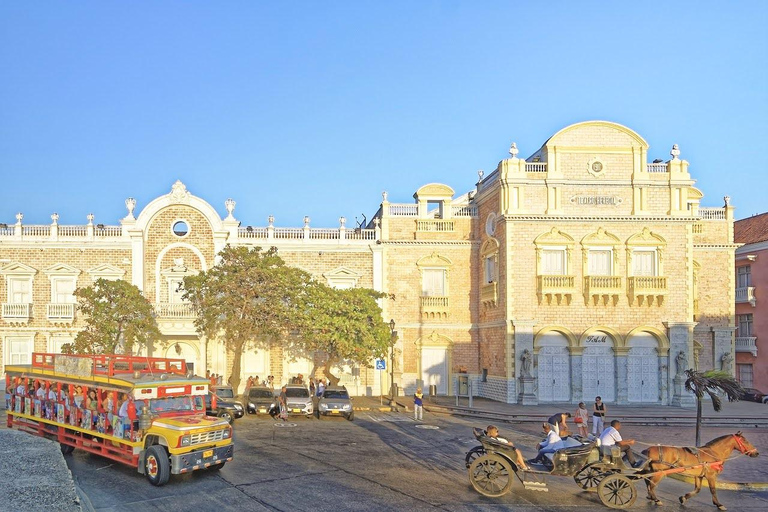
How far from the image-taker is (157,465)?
15.8 metres

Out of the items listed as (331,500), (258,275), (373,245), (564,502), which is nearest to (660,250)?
(373,245)

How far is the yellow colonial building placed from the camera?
117 feet

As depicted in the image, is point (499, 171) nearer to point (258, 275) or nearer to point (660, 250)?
point (660, 250)

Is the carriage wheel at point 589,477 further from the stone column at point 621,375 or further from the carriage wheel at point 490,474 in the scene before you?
the stone column at point 621,375

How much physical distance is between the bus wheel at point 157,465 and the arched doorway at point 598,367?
24.5 metres

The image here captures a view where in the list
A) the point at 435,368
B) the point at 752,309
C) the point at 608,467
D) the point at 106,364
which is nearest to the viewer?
the point at 608,467

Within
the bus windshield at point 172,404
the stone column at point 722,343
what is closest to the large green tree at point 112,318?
the bus windshield at point 172,404

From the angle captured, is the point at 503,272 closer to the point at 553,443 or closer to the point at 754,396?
the point at 754,396

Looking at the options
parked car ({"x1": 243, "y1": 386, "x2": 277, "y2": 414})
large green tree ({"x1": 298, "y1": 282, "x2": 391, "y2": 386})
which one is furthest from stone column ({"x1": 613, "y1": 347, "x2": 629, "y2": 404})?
parked car ({"x1": 243, "y1": 386, "x2": 277, "y2": 414})

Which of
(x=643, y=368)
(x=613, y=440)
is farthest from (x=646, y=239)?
(x=613, y=440)

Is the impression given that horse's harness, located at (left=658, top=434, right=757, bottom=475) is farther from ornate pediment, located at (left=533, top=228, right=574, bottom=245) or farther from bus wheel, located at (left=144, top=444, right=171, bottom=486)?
ornate pediment, located at (left=533, top=228, right=574, bottom=245)

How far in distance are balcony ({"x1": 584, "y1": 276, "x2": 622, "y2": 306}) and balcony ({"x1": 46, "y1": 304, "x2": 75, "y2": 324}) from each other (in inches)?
1056

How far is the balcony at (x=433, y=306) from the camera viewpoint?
130 ft

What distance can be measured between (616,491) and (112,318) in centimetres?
2697
